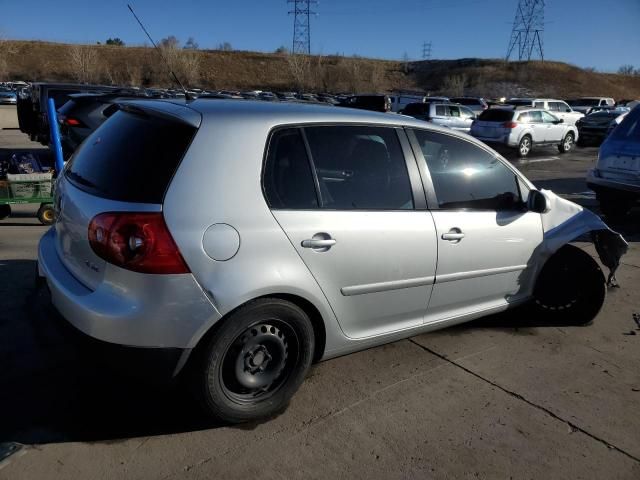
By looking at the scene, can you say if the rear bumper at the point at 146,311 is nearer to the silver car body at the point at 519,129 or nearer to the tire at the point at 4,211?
the tire at the point at 4,211

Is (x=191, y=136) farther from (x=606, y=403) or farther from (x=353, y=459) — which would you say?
(x=606, y=403)

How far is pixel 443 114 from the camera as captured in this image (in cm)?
2050

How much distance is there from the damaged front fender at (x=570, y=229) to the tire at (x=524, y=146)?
48.5ft

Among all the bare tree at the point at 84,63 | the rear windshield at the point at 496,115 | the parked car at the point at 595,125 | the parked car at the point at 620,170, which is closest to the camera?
the parked car at the point at 620,170

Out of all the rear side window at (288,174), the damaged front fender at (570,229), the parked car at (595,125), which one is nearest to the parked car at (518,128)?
the parked car at (595,125)

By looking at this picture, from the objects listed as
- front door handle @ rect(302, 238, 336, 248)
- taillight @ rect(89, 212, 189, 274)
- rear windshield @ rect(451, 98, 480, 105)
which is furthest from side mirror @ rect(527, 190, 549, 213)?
rear windshield @ rect(451, 98, 480, 105)

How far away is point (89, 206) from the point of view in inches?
103

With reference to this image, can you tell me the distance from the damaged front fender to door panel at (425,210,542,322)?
0.13m

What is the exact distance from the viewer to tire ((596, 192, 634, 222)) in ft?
27.2

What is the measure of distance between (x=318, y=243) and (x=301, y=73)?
85252 millimetres

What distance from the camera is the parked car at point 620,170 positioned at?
7719mm

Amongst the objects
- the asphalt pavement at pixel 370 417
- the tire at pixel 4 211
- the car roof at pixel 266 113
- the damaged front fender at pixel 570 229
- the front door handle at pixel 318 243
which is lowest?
the asphalt pavement at pixel 370 417

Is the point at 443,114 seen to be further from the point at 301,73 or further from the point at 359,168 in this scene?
the point at 301,73

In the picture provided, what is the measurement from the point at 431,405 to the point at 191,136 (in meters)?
2.02
